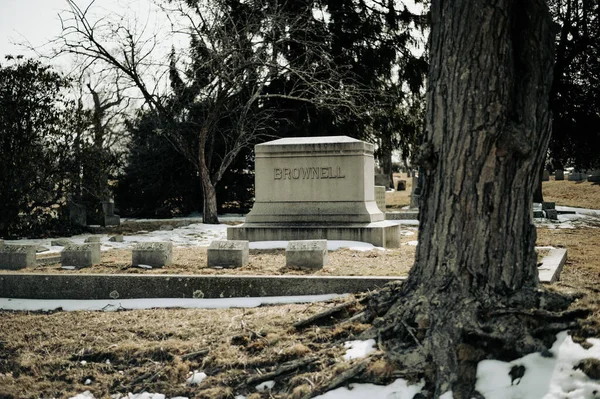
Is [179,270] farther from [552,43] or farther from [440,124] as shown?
[552,43]

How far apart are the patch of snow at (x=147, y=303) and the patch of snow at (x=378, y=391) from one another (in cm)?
227

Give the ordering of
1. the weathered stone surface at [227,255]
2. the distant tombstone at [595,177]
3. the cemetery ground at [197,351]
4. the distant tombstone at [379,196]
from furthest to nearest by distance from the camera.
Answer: the distant tombstone at [595,177] → the distant tombstone at [379,196] → the weathered stone surface at [227,255] → the cemetery ground at [197,351]

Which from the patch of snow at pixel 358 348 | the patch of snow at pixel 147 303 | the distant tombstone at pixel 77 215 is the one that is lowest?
the patch of snow at pixel 147 303

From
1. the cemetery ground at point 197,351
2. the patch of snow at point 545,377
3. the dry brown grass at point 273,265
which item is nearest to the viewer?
the patch of snow at point 545,377

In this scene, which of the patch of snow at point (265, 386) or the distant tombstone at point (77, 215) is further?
the distant tombstone at point (77, 215)

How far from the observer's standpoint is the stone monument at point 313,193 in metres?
10.9

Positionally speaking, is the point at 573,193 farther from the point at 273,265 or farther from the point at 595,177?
Answer: the point at 273,265

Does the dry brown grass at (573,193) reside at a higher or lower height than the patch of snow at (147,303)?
higher

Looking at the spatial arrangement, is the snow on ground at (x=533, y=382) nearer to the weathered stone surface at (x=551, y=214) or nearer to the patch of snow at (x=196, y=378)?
the patch of snow at (x=196, y=378)

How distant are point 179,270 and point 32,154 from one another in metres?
7.28

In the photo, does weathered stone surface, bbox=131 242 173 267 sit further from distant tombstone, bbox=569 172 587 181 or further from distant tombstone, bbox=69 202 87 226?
distant tombstone, bbox=569 172 587 181

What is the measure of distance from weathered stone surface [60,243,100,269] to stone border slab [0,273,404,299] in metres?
1.47

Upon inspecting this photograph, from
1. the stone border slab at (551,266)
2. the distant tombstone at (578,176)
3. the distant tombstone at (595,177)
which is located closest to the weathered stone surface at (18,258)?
the stone border slab at (551,266)

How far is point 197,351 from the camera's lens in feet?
15.5
